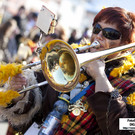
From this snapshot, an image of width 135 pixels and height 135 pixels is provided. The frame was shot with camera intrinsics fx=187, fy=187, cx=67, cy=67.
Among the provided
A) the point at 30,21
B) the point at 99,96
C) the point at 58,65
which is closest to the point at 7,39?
the point at 30,21

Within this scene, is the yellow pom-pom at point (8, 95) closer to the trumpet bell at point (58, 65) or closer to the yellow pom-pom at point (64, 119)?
the trumpet bell at point (58, 65)

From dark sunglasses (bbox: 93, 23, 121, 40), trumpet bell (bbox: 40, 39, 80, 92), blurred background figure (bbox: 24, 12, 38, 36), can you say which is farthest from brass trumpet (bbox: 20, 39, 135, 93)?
blurred background figure (bbox: 24, 12, 38, 36)

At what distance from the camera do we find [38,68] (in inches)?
85.6

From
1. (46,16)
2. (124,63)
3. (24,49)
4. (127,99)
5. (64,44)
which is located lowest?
(24,49)

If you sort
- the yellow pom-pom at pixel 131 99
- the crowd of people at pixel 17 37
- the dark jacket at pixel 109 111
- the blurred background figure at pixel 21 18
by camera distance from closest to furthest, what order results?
the dark jacket at pixel 109 111 → the yellow pom-pom at pixel 131 99 → the crowd of people at pixel 17 37 → the blurred background figure at pixel 21 18

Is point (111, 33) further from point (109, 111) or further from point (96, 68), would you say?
point (109, 111)

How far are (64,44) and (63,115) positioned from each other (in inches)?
28.1

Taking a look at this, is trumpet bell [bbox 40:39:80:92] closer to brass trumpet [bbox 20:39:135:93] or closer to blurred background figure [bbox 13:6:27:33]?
brass trumpet [bbox 20:39:135:93]

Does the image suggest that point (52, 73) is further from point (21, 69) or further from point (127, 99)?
point (127, 99)

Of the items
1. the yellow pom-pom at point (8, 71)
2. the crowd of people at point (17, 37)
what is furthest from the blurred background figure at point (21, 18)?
the yellow pom-pom at point (8, 71)

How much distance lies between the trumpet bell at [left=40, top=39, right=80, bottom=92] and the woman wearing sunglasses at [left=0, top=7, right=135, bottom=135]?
→ 0.19 metres

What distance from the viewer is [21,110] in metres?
1.92

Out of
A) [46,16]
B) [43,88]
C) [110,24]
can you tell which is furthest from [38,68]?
[110,24]

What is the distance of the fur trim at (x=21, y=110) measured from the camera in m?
1.91
